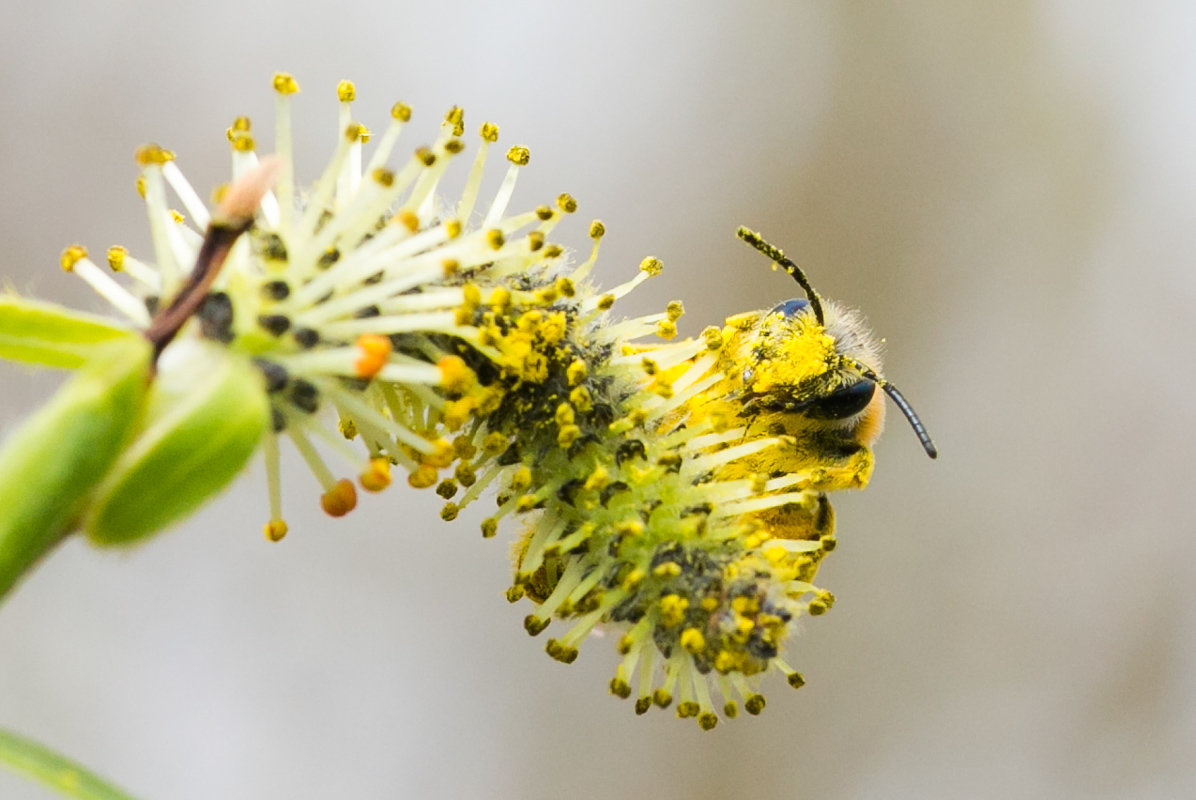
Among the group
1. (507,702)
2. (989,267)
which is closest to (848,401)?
(507,702)

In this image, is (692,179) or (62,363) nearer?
(62,363)

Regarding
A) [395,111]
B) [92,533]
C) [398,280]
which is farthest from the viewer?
[395,111]

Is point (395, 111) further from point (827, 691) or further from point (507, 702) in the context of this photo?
point (827, 691)

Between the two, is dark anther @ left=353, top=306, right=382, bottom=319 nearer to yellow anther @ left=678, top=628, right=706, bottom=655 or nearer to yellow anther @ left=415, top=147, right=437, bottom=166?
yellow anther @ left=415, top=147, right=437, bottom=166

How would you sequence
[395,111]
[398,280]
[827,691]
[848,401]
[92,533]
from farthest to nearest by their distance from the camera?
[827,691]
[848,401]
[395,111]
[398,280]
[92,533]

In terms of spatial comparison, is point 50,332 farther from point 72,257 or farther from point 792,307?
point 792,307

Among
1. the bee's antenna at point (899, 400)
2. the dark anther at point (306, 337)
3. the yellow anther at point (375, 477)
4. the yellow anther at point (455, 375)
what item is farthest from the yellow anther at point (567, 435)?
the bee's antenna at point (899, 400)
